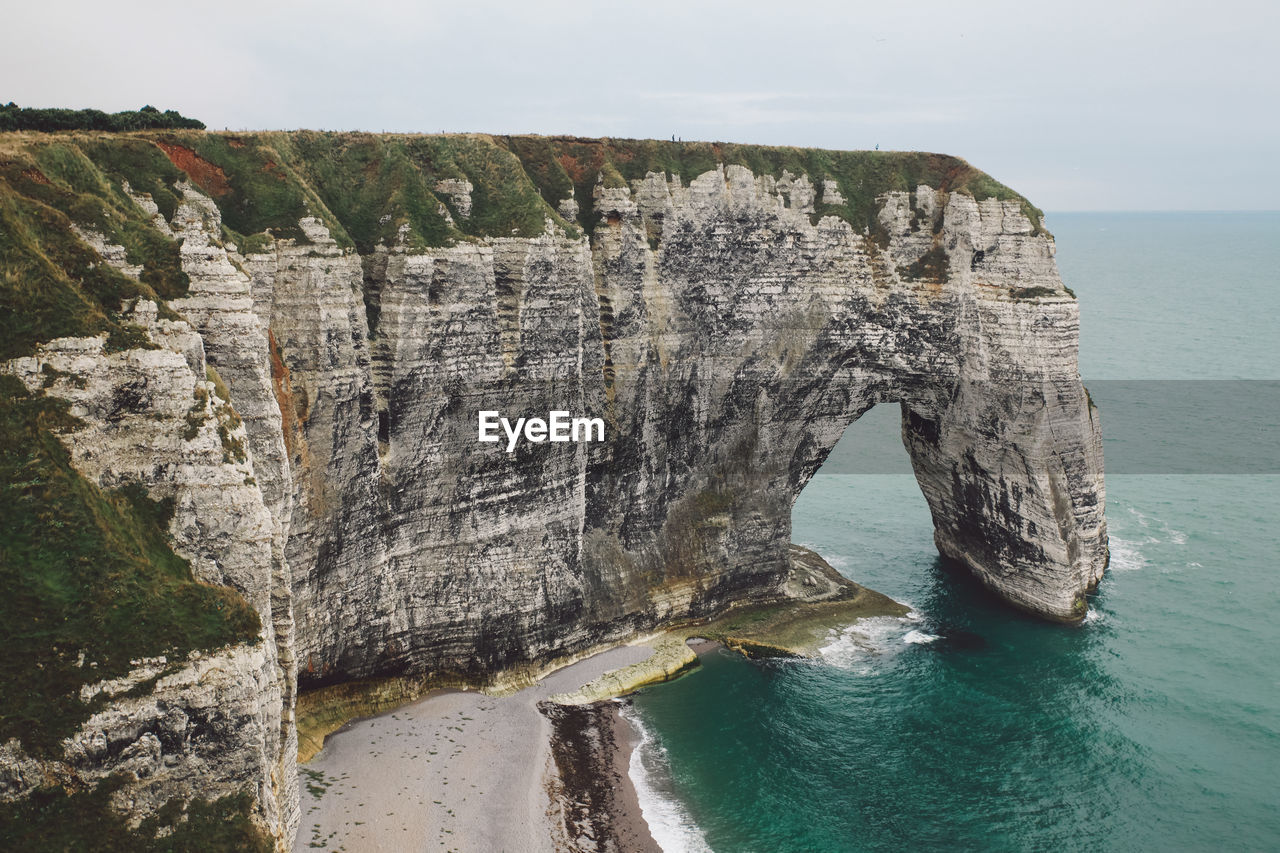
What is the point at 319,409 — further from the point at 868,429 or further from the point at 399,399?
the point at 868,429

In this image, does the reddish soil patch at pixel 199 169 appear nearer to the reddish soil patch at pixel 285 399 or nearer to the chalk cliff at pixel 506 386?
the chalk cliff at pixel 506 386

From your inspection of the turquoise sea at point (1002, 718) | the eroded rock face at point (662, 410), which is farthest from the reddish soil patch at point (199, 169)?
the turquoise sea at point (1002, 718)

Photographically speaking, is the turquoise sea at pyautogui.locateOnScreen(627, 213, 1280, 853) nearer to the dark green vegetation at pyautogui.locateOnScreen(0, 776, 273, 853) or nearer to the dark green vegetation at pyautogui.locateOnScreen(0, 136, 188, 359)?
the dark green vegetation at pyautogui.locateOnScreen(0, 776, 273, 853)

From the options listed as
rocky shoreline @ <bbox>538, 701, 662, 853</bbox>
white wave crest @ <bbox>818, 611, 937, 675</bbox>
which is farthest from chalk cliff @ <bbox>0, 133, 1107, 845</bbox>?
white wave crest @ <bbox>818, 611, 937, 675</bbox>

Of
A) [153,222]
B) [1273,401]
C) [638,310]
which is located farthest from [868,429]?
[153,222]

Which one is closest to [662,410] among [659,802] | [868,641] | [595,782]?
[868,641]

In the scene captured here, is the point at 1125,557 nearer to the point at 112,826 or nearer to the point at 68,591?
the point at 112,826
